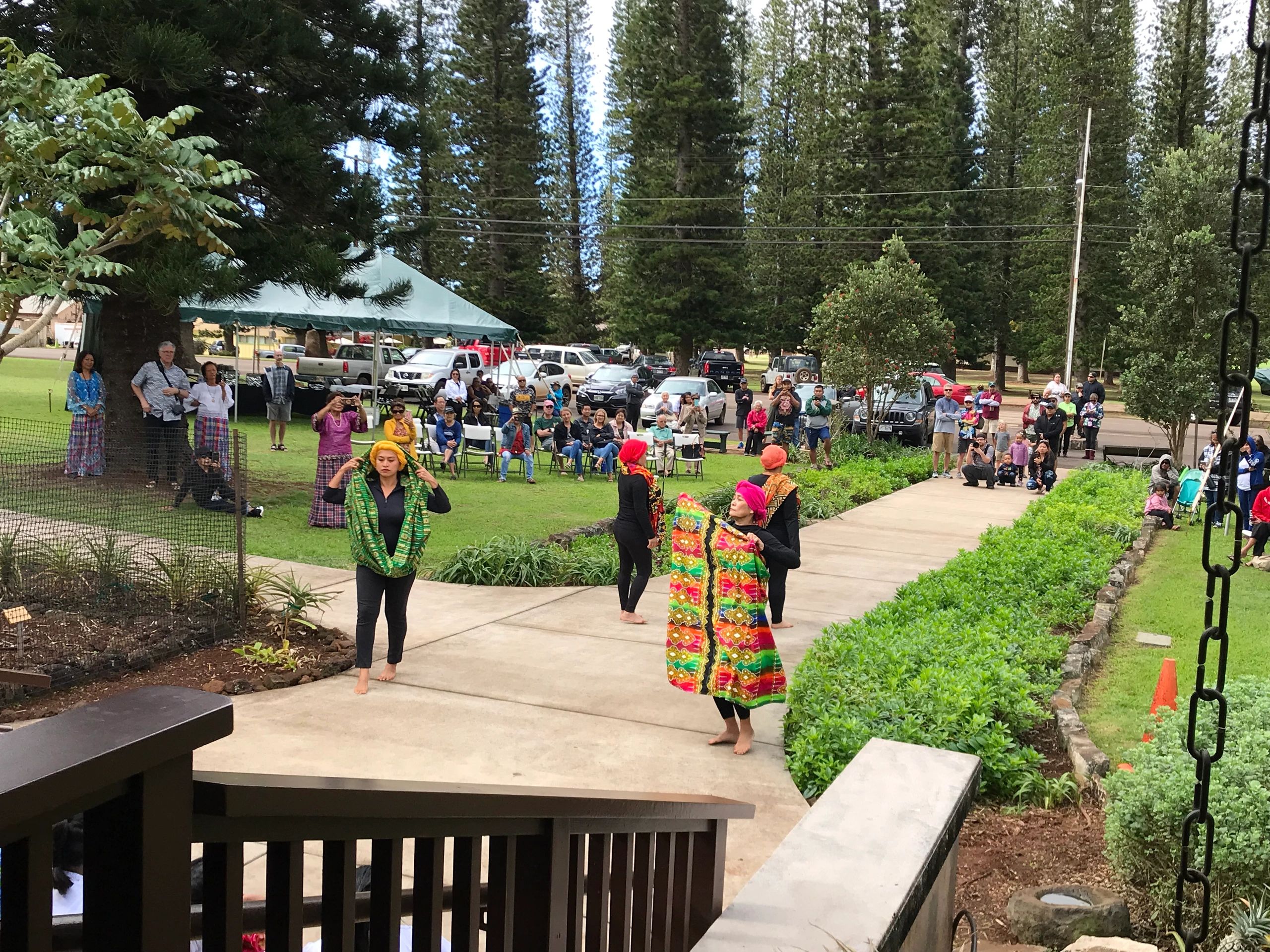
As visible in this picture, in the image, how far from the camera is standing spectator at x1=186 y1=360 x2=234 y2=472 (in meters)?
14.2

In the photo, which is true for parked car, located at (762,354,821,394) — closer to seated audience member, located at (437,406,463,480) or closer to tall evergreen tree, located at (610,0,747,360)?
tall evergreen tree, located at (610,0,747,360)

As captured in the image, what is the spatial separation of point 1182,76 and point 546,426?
34.5 metres

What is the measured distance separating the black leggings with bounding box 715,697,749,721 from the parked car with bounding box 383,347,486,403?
24.8m

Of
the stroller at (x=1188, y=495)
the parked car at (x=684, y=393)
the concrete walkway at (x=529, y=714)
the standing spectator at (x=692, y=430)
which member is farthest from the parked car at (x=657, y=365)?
the concrete walkway at (x=529, y=714)

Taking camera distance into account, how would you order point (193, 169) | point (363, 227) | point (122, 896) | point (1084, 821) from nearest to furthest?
point (122, 896)
point (1084, 821)
point (193, 169)
point (363, 227)

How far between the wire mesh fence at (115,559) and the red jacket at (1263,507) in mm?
11240

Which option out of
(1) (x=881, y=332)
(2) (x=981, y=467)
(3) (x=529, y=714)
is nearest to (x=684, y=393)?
(1) (x=881, y=332)

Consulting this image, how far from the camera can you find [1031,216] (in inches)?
2122

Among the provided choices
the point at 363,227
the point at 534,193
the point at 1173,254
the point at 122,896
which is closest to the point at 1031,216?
the point at 534,193

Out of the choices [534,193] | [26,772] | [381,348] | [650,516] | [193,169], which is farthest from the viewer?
[534,193]

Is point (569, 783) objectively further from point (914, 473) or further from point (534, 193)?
point (534, 193)

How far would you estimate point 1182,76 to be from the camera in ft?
147

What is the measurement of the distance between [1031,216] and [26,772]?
57516mm

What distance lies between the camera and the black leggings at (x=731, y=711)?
665 cm
